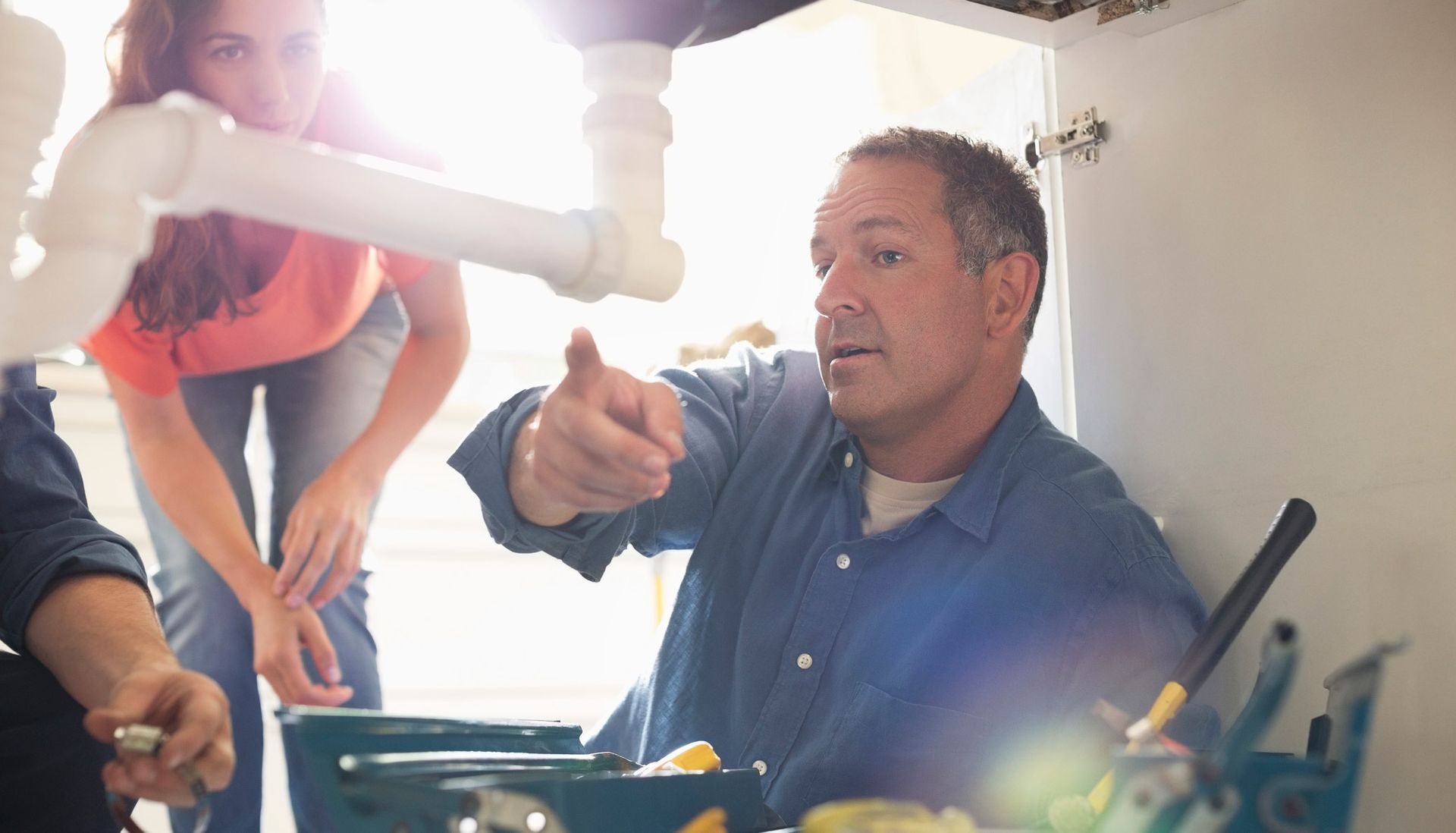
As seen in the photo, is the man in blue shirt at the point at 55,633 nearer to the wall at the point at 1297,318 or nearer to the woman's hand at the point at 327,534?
the woman's hand at the point at 327,534

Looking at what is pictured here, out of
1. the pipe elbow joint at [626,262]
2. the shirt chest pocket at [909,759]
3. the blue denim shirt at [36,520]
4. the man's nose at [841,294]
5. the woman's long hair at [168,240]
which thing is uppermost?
the woman's long hair at [168,240]

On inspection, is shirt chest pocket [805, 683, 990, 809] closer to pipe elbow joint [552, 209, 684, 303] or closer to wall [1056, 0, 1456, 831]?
wall [1056, 0, 1456, 831]

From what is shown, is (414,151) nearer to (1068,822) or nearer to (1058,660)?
(1058,660)

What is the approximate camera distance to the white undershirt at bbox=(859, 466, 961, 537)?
3.21ft

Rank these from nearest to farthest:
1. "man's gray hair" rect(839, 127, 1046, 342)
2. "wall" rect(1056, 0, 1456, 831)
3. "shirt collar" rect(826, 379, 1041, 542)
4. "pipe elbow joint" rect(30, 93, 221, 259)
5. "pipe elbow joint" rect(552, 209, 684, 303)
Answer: "pipe elbow joint" rect(30, 93, 221, 259), "pipe elbow joint" rect(552, 209, 684, 303), "wall" rect(1056, 0, 1456, 831), "shirt collar" rect(826, 379, 1041, 542), "man's gray hair" rect(839, 127, 1046, 342)

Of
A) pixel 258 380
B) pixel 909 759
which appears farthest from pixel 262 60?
pixel 909 759

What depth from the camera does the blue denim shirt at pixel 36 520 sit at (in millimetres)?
714

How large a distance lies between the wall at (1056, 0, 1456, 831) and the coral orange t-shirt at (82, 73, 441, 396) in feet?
2.09

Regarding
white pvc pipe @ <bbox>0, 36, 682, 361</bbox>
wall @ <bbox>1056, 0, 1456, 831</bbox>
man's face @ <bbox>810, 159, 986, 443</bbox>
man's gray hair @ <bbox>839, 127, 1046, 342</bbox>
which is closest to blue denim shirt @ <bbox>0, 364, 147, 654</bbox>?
white pvc pipe @ <bbox>0, 36, 682, 361</bbox>

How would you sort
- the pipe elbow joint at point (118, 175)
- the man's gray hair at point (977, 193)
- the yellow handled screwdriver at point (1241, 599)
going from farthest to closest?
1. the man's gray hair at point (977, 193)
2. the yellow handled screwdriver at point (1241, 599)
3. the pipe elbow joint at point (118, 175)

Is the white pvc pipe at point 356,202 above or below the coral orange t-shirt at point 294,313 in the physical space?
below

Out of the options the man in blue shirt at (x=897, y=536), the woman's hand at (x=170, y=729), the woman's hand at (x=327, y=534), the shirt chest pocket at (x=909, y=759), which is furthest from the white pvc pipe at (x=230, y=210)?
the woman's hand at (x=327, y=534)

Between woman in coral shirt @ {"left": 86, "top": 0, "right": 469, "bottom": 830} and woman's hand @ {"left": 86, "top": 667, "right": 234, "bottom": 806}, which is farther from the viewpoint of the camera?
woman in coral shirt @ {"left": 86, "top": 0, "right": 469, "bottom": 830}

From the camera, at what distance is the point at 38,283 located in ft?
1.24
